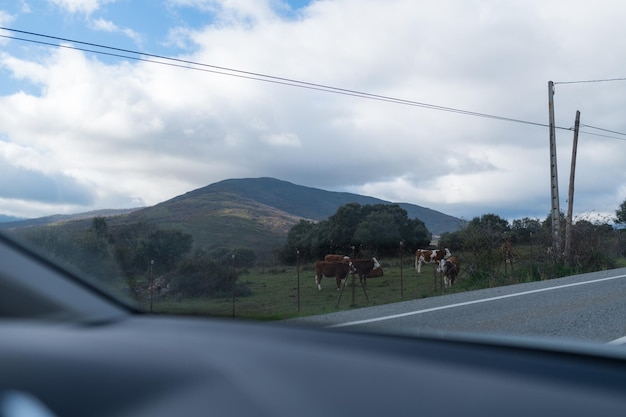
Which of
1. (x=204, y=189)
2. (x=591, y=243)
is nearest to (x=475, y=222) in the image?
(x=591, y=243)

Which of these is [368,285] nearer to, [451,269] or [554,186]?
[451,269]

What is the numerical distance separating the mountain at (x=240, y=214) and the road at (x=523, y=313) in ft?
16.8

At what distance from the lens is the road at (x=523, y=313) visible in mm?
8922

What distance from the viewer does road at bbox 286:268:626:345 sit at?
892 cm

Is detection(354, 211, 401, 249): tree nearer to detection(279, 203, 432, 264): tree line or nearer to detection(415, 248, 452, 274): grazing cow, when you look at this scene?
detection(279, 203, 432, 264): tree line

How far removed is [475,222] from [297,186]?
292 ft

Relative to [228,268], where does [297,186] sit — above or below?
above

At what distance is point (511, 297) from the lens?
13172 mm

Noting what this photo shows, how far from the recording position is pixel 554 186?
2556 centimetres

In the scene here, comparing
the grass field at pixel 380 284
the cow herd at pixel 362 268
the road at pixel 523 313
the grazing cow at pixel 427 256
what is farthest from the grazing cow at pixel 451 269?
the road at pixel 523 313

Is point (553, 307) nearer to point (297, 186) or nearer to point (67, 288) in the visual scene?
point (67, 288)

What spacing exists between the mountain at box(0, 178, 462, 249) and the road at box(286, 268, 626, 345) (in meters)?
5.13

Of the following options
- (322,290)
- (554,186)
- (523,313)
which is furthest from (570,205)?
(523,313)

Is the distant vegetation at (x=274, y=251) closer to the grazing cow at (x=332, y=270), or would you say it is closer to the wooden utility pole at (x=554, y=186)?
the wooden utility pole at (x=554, y=186)
